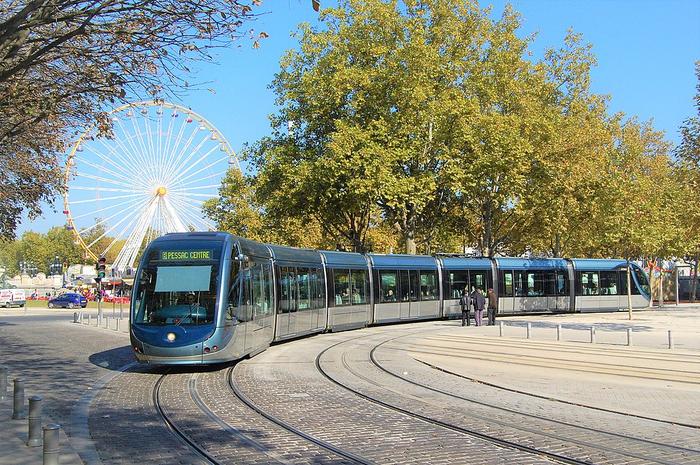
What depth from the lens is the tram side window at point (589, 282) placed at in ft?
125

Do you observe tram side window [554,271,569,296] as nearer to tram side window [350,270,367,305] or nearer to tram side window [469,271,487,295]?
tram side window [469,271,487,295]

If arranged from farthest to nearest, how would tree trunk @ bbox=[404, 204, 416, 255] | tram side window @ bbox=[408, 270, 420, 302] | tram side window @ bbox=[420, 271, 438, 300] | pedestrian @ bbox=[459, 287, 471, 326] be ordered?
1. tree trunk @ bbox=[404, 204, 416, 255]
2. tram side window @ bbox=[420, 271, 438, 300]
3. tram side window @ bbox=[408, 270, 420, 302]
4. pedestrian @ bbox=[459, 287, 471, 326]

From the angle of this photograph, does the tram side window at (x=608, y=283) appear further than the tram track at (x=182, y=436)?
Yes

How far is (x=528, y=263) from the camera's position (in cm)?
3619

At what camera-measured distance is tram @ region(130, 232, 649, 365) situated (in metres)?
14.6

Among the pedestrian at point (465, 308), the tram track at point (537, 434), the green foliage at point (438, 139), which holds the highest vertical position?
the green foliage at point (438, 139)

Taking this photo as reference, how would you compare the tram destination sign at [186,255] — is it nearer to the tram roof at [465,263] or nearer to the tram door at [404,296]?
the tram door at [404,296]

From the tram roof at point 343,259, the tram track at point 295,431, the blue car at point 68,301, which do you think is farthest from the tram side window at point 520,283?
the blue car at point 68,301

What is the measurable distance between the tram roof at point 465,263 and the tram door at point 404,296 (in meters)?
2.96

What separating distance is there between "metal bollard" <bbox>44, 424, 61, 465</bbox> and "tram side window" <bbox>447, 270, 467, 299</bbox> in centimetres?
2722

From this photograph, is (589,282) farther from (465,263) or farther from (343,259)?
(343,259)

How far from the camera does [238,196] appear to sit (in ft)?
197

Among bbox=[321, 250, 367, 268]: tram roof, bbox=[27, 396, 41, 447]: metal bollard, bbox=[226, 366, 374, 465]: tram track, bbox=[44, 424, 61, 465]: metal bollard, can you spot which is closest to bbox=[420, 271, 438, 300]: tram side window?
bbox=[321, 250, 367, 268]: tram roof

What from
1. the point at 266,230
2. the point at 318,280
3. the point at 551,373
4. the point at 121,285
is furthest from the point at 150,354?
the point at 121,285
